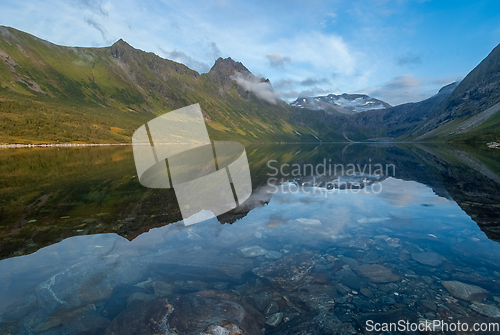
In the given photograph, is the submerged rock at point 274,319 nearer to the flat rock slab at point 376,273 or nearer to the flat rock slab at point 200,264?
the flat rock slab at point 200,264

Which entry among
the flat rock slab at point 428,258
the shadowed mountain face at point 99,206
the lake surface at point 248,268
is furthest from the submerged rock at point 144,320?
the flat rock slab at point 428,258

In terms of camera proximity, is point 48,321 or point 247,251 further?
point 247,251

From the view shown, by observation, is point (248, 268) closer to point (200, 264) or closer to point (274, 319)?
point (200, 264)

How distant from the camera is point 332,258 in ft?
35.8

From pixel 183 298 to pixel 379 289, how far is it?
21.6 ft

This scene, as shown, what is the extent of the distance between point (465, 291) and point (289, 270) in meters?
5.83

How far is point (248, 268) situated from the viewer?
10164 mm

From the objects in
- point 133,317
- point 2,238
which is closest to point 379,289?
point 133,317

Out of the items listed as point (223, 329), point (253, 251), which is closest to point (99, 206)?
point (253, 251)

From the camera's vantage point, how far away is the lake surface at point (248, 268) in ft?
23.3

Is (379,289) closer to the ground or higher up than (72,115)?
closer to the ground

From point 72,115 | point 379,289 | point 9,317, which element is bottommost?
point 379,289

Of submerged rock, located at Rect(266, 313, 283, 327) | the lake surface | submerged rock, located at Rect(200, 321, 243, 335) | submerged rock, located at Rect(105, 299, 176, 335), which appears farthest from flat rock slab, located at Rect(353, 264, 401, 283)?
submerged rock, located at Rect(105, 299, 176, 335)

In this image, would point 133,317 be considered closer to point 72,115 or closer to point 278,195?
point 278,195
